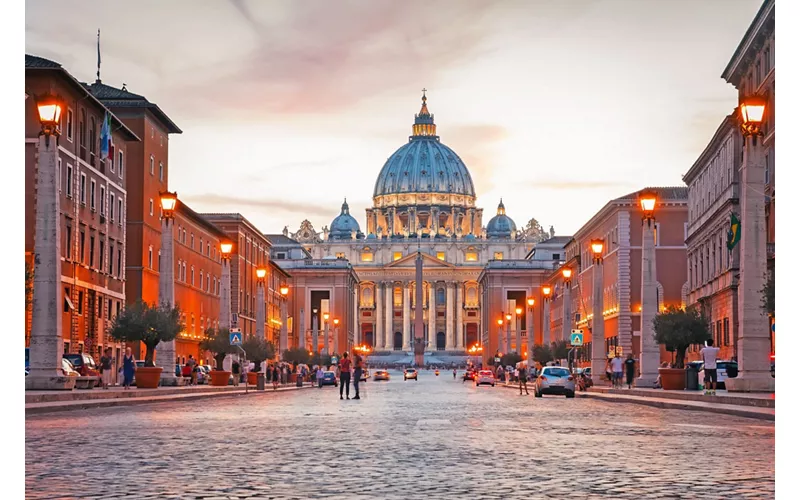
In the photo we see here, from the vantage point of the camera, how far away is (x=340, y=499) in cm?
1167

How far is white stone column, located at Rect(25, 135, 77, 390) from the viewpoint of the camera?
108ft

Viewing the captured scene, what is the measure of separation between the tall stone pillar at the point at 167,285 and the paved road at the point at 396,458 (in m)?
22.4

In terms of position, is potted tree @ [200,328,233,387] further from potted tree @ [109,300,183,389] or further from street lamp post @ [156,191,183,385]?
potted tree @ [109,300,183,389]

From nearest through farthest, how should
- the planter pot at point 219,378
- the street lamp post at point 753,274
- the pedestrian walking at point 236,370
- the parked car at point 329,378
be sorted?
the street lamp post at point 753,274, the planter pot at point 219,378, the pedestrian walking at point 236,370, the parked car at point 329,378

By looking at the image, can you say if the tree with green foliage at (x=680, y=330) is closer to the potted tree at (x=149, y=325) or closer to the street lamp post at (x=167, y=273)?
the street lamp post at (x=167, y=273)

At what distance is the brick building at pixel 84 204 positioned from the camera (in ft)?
193

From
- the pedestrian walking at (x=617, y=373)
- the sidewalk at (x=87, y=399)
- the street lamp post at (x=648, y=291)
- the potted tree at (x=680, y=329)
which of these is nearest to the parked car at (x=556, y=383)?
the street lamp post at (x=648, y=291)

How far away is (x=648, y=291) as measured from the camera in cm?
4631

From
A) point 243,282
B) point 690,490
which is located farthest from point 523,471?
point 243,282

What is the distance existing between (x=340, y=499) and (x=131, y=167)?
225 feet

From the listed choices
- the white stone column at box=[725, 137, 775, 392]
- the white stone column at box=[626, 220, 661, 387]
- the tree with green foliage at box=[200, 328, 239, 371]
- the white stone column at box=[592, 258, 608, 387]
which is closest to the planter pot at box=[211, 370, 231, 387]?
the tree with green foliage at box=[200, 328, 239, 371]

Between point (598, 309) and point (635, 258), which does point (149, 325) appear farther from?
point (635, 258)

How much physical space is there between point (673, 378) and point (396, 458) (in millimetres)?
30785
